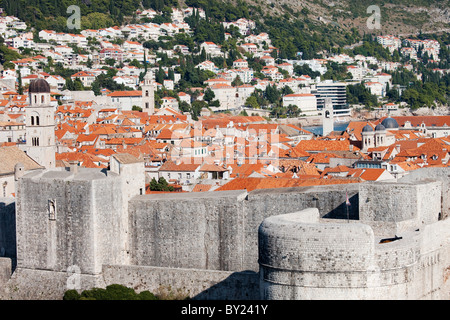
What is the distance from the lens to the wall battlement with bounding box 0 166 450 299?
2116 cm

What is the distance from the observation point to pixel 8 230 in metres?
26.9

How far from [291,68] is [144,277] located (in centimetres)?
14278

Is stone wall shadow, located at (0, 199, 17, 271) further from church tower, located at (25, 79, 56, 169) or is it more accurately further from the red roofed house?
the red roofed house

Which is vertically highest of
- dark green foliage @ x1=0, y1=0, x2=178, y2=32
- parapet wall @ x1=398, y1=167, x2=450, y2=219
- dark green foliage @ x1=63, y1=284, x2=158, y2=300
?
dark green foliage @ x1=0, y1=0, x2=178, y2=32

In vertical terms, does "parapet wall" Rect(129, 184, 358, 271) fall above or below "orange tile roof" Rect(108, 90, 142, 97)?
below

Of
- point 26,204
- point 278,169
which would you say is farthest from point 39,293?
point 278,169

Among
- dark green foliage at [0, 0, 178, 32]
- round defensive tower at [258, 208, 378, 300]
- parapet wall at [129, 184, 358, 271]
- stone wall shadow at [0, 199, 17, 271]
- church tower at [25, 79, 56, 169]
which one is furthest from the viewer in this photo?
dark green foliage at [0, 0, 178, 32]

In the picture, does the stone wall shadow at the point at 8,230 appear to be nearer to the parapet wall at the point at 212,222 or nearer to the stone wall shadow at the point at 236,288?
the parapet wall at the point at 212,222

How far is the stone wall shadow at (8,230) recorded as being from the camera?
87.7ft

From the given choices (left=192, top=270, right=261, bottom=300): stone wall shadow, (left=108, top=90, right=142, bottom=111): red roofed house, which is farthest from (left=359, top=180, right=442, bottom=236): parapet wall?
(left=108, top=90, right=142, bottom=111): red roofed house

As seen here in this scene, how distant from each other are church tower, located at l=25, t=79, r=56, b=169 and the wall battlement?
42.7ft

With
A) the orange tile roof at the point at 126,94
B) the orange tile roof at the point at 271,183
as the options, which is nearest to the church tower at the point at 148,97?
the orange tile roof at the point at 126,94

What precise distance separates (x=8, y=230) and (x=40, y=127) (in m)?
14.2

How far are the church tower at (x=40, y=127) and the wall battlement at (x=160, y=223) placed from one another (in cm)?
1301
